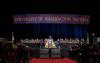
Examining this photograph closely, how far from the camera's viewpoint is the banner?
764 inches

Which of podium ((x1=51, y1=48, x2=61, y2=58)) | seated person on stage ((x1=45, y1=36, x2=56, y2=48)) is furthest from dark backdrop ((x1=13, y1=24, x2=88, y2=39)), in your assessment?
podium ((x1=51, y1=48, x2=61, y2=58))

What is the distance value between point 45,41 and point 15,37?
208 cm

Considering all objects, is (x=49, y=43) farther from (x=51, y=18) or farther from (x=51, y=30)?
(x=51, y=18)

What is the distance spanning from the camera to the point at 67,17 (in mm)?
19641

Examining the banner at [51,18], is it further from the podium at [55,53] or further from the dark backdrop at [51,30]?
the podium at [55,53]

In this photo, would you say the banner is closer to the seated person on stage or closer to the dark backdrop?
the dark backdrop

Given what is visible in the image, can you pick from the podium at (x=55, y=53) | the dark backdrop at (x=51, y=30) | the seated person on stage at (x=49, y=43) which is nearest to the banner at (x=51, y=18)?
the dark backdrop at (x=51, y=30)

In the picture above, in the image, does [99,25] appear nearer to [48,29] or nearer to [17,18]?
[48,29]

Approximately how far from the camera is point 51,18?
19.6 m

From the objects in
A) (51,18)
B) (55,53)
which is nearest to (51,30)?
(51,18)

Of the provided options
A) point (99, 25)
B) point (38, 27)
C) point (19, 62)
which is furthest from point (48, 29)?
point (19, 62)

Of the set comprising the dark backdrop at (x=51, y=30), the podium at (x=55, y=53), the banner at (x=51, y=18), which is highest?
the banner at (x=51, y=18)

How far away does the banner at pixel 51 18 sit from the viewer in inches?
764

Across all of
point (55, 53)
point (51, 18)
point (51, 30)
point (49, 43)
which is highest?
point (51, 18)
